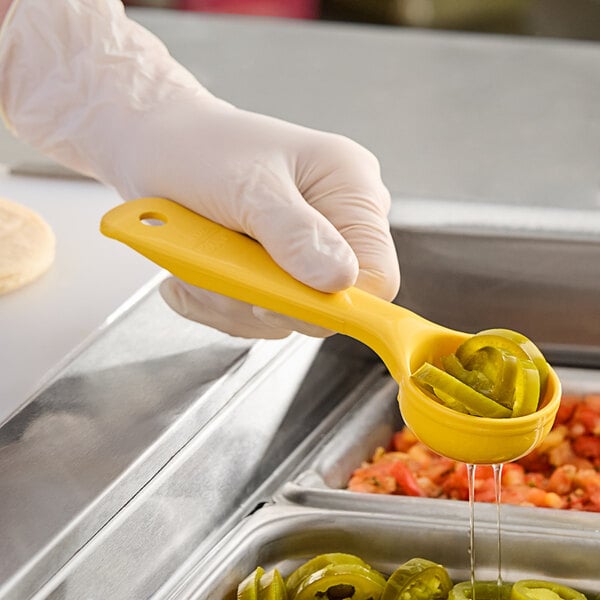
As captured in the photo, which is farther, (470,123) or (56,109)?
(470,123)

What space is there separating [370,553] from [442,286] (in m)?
0.53

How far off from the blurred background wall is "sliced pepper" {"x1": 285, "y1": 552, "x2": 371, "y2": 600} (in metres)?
2.88

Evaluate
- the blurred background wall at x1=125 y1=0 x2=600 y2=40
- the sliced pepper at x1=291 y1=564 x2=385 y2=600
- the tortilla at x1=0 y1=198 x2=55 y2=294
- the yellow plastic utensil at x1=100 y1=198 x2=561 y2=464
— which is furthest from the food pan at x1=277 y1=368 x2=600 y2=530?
the blurred background wall at x1=125 y1=0 x2=600 y2=40

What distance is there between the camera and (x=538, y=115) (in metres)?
2.24

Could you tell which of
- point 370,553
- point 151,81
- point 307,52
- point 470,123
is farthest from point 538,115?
point 370,553

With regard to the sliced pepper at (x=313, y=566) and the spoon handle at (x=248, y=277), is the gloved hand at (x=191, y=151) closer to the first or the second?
the spoon handle at (x=248, y=277)

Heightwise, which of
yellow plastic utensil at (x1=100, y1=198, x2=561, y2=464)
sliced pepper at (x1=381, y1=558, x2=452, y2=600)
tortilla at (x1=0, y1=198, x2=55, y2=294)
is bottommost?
sliced pepper at (x1=381, y1=558, x2=452, y2=600)

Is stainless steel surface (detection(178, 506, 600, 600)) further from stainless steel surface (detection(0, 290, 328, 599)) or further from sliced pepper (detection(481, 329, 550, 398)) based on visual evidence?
sliced pepper (detection(481, 329, 550, 398))

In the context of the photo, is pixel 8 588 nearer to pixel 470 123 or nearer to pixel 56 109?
pixel 56 109

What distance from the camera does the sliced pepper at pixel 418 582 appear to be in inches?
50.9

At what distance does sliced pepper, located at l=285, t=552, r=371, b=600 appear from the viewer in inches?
52.2

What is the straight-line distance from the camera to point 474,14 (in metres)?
4.09

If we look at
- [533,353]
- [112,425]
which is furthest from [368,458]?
[533,353]

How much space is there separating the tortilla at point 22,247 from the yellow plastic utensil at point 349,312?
0.30 meters
